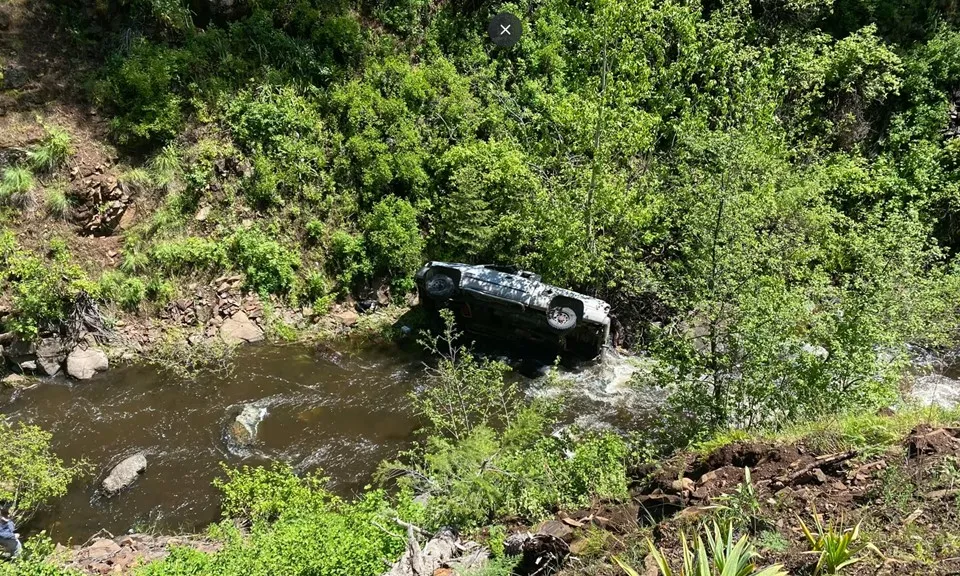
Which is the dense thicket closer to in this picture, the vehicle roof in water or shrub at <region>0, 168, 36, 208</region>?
the vehicle roof in water

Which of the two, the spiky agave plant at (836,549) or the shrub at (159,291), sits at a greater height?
the spiky agave plant at (836,549)

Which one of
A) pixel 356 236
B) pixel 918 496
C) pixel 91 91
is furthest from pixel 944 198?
pixel 91 91

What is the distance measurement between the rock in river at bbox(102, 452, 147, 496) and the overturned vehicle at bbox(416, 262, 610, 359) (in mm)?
5077

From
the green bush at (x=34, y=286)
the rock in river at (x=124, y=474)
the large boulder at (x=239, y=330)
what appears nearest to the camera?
the rock in river at (x=124, y=474)

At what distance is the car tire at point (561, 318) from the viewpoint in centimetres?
1013

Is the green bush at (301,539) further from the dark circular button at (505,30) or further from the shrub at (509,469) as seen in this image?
the dark circular button at (505,30)

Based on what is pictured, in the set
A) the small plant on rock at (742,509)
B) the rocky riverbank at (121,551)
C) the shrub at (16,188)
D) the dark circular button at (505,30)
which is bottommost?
the rocky riverbank at (121,551)

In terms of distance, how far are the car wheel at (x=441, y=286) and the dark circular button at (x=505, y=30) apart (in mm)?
6443

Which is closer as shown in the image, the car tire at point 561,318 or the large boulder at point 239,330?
Answer: the car tire at point 561,318

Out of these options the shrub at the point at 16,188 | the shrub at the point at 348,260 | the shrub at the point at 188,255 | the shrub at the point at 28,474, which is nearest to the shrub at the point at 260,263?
the shrub at the point at 188,255

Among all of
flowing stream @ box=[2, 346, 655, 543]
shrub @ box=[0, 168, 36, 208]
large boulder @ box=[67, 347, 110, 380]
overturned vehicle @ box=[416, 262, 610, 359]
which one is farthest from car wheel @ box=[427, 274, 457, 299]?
shrub @ box=[0, 168, 36, 208]

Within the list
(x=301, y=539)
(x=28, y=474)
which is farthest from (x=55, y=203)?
(x=301, y=539)

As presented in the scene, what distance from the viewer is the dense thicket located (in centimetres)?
1034

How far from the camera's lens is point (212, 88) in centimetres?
1222
